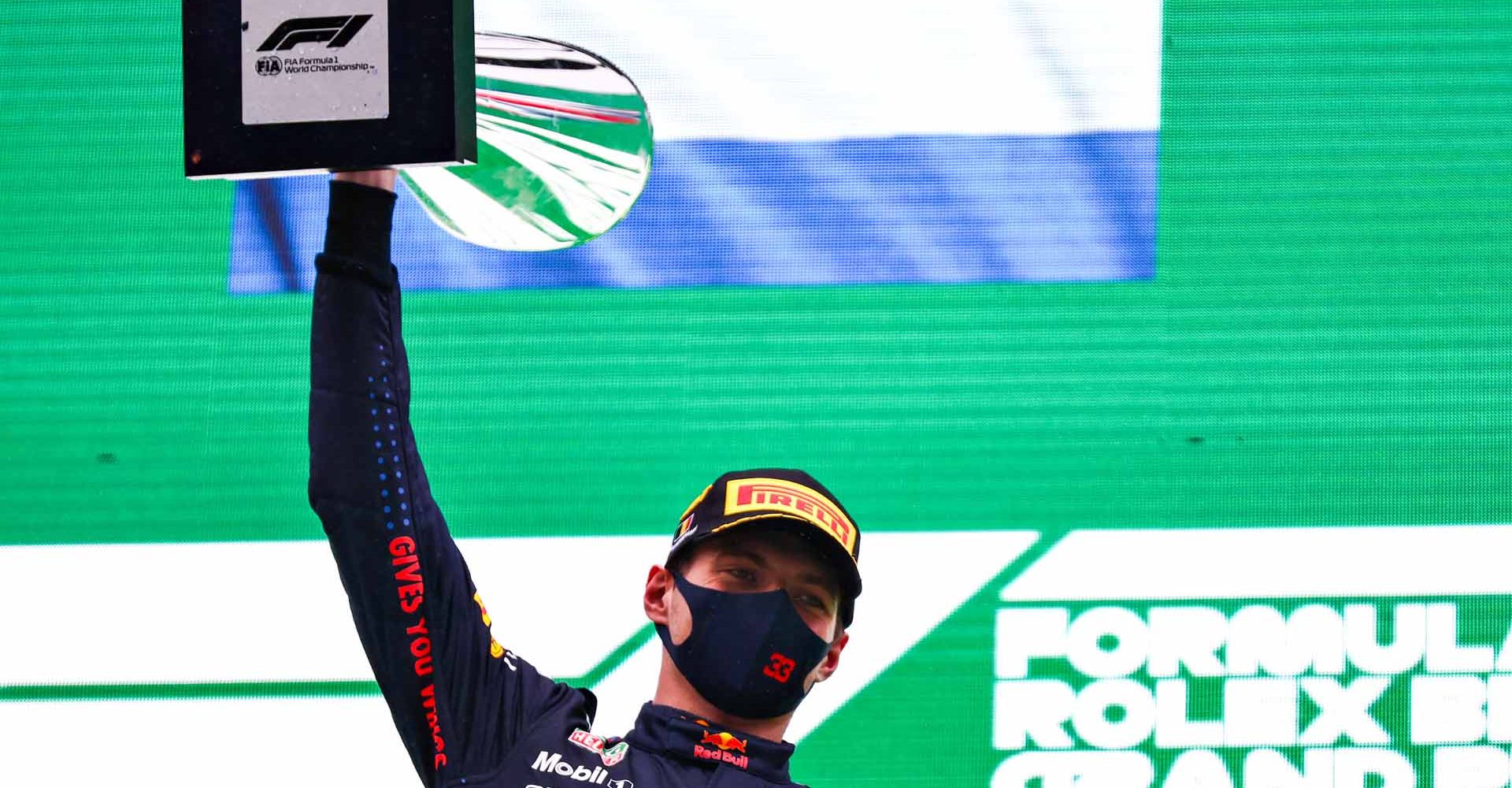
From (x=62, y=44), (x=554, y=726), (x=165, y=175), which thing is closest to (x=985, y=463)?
(x=554, y=726)

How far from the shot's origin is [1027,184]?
80.3 inches

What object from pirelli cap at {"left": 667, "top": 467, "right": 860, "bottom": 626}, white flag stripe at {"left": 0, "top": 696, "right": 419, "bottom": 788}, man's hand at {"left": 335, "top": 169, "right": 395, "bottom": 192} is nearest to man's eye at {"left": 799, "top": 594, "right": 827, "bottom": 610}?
pirelli cap at {"left": 667, "top": 467, "right": 860, "bottom": 626}

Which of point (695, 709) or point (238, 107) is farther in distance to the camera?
point (695, 709)

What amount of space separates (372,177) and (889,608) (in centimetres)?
99

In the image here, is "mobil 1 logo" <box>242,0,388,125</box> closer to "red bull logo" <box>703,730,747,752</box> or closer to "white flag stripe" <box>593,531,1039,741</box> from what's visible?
"red bull logo" <box>703,730,747,752</box>

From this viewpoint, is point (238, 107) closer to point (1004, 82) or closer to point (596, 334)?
point (596, 334)

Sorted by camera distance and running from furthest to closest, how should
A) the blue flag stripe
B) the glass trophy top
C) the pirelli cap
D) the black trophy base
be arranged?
the blue flag stripe → the pirelli cap → the glass trophy top → the black trophy base

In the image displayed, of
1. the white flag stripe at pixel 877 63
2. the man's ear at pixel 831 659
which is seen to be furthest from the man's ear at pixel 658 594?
the white flag stripe at pixel 877 63

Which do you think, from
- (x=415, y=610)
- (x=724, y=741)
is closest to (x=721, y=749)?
(x=724, y=741)

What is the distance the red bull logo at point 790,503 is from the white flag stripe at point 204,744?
782mm

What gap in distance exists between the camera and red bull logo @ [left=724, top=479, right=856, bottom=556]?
1387 mm

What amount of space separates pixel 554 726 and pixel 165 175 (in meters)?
1.10

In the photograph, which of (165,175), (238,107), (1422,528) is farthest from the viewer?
(165,175)

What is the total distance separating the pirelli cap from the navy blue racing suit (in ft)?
0.47
